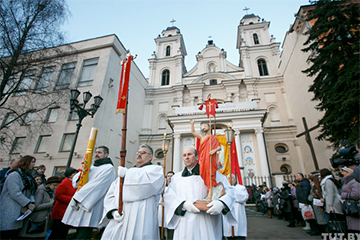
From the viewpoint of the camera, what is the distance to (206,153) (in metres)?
2.81

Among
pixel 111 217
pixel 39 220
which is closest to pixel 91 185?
pixel 111 217

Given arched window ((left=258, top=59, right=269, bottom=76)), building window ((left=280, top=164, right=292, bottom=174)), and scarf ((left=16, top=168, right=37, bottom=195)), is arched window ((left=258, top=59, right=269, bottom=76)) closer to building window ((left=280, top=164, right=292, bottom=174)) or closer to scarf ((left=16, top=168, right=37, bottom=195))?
building window ((left=280, top=164, right=292, bottom=174))

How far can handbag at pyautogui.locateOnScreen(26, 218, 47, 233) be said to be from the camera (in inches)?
123

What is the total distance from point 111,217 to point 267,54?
90.6ft

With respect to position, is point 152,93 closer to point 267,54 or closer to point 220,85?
point 220,85

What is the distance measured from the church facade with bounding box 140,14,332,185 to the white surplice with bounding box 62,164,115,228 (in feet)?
41.6

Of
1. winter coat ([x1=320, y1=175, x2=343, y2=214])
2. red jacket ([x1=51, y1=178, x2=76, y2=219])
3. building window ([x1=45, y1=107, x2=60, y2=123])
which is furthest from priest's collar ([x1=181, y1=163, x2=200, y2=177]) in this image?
building window ([x1=45, y1=107, x2=60, y2=123])

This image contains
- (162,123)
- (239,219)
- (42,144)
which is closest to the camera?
(239,219)

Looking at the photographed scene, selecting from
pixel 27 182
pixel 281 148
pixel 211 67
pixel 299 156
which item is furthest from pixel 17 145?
pixel 299 156

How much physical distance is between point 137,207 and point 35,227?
2.23 metres

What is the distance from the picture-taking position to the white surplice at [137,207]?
236 centimetres

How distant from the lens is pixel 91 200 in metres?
3.02

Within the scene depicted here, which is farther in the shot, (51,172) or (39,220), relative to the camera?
(51,172)

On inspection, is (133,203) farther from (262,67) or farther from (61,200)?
(262,67)
